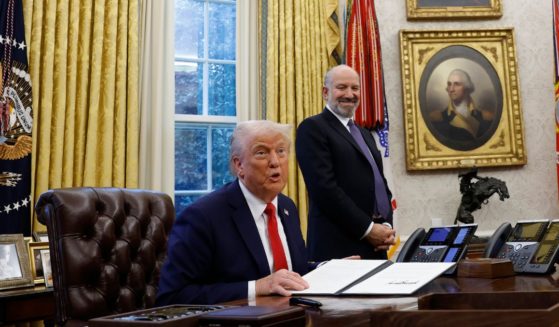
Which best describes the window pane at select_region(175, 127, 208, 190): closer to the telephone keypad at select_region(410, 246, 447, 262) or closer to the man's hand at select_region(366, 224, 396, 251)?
the man's hand at select_region(366, 224, 396, 251)

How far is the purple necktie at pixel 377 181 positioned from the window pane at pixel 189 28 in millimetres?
2253

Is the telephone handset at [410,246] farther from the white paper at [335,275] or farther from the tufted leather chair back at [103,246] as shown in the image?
the tufted leather chair back at [103,246]

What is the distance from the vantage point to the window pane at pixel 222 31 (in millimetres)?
5305

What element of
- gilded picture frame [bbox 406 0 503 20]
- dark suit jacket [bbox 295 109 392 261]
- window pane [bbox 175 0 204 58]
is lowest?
dark suit jacket [bbox 295 109 392 261]

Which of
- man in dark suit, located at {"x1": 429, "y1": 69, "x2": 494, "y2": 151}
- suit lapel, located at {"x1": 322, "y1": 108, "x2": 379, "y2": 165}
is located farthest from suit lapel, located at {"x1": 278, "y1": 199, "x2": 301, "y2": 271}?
man in dark suit, located at {"x1": 429, "y1": 69, "x2": 494, "y2": 151}

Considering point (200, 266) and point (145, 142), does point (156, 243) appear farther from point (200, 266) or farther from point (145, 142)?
point (145, 142)

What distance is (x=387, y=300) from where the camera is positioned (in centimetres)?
133

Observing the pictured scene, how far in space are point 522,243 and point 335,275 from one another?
0.69 m

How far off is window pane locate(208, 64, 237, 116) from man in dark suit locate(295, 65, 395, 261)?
1.98 metres

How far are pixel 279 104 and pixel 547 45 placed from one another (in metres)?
2.59

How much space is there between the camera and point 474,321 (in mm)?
1066

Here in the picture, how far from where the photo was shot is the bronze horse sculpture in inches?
193

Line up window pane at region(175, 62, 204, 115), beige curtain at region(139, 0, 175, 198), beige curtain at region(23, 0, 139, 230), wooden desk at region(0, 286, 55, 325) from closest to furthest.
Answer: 1. wooden desk at region(0, 286, 55, 325)
2. beige curtain at region(23, 0, 139, 230)
3. beige curtain at region(139, 0, 175, 198)
4. window pane at region(175, 62, 204, 115)

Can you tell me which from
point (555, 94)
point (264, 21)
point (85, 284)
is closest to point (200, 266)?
point (85, 284)
